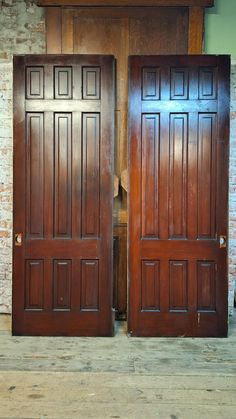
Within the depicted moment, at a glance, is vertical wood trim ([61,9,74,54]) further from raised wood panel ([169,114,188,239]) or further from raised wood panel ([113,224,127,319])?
raised wood panel ([113,224,127,319])

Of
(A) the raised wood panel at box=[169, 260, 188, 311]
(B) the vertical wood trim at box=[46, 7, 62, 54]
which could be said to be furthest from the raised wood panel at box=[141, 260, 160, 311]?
(B) the vertical wood trim at box=[46, 7, 62, 54]

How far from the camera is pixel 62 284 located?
345 centimetres

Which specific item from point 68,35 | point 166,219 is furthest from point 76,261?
point 68,35

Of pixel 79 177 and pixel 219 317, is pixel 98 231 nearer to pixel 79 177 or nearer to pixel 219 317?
pixel 79 177

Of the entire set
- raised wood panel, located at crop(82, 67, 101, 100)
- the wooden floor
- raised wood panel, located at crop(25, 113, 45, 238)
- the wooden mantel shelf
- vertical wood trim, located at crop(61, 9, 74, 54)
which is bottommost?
the wooden floor

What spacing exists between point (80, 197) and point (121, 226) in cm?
Answer: 57

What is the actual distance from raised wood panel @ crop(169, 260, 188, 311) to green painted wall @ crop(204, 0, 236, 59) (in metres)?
2.07

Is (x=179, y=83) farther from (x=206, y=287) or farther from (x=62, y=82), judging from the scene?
(x=206, y=287)

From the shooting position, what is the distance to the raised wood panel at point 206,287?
3422mm

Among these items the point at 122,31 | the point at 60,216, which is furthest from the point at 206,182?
the point at 122,31

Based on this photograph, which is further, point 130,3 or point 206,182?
point 130,3

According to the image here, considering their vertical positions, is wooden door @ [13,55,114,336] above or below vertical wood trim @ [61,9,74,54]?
below

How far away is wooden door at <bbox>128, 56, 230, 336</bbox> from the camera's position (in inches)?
133

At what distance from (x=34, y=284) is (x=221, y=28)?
2.97 metres
